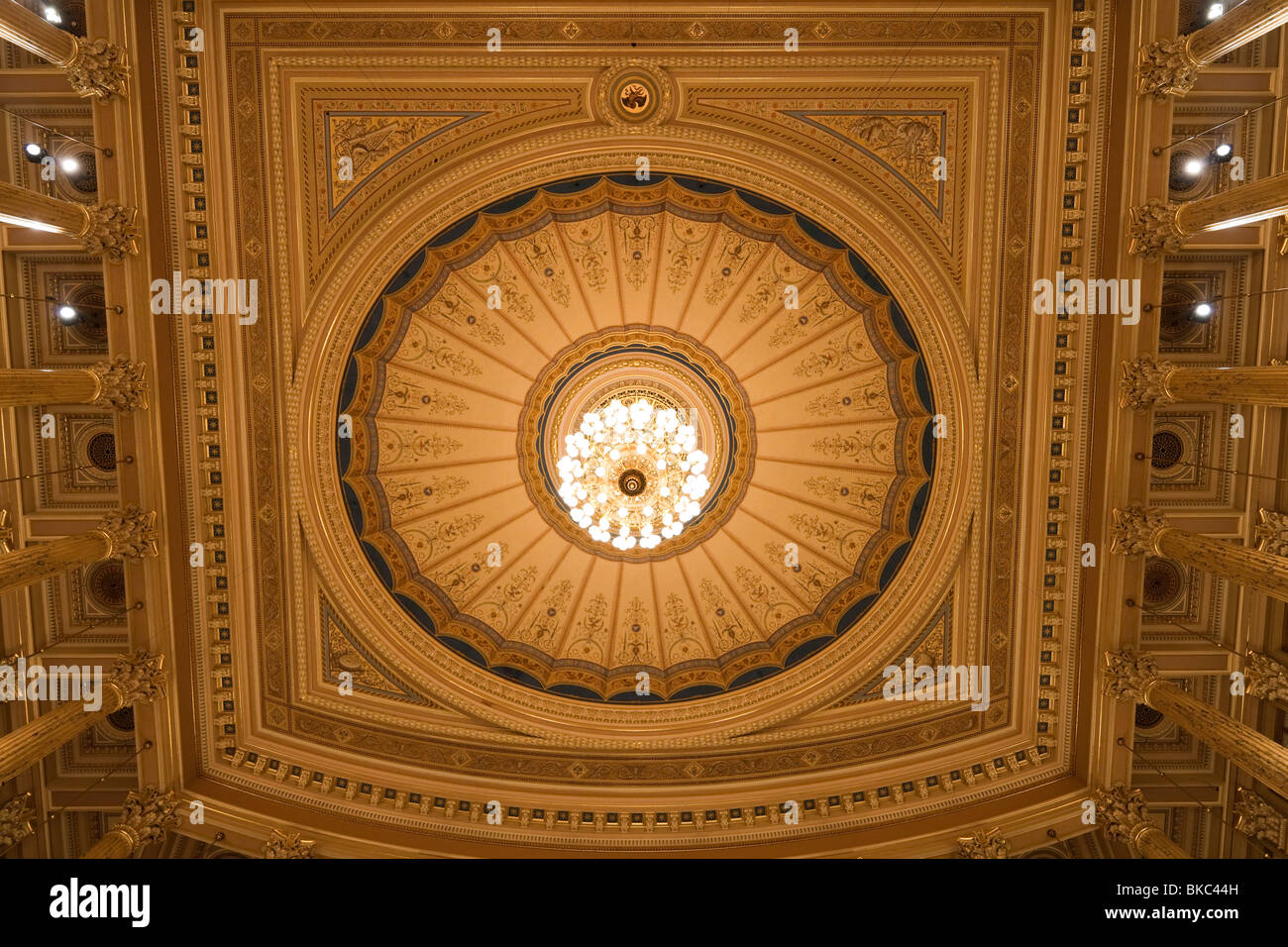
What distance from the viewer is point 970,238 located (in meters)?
11.2

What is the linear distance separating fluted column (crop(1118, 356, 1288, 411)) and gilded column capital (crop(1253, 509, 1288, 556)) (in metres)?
2.03

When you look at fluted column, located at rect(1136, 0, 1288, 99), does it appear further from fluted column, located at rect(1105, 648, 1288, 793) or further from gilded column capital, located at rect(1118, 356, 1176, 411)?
fluted column, located at rect(1105, 648, 1288, 793)

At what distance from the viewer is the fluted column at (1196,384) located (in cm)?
876

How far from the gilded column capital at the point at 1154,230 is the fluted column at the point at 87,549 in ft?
43.1

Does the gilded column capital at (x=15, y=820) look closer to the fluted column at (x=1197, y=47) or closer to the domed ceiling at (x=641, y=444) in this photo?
the domed ceiling at (x=641, y=444)

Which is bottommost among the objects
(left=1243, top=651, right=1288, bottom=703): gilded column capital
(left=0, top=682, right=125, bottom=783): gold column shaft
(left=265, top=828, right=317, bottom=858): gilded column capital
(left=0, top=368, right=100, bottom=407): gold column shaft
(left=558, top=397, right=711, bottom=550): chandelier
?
(left=265, top=828, right=317, bottom=858): gilded column capital

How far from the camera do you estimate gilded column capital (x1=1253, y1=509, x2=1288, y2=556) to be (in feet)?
35.1

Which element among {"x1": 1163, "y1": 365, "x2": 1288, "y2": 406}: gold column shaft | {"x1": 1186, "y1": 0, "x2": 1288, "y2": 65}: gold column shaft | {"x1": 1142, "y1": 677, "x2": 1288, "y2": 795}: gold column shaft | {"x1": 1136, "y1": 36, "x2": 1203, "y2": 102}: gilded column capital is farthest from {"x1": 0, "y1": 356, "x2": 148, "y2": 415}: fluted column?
{"x1": 1142, "y1": 677, "x2": 1288, "y2": 795}: gold column shaft

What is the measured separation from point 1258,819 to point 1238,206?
8.43 m

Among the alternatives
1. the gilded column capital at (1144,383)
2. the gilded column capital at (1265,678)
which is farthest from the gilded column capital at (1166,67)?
the gilded column capital at (1265,678)

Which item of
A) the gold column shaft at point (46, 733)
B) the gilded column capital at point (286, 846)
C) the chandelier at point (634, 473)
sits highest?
the chandelier at point (634, 473)

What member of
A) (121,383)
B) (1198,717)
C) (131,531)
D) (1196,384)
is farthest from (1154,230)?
(131,531)

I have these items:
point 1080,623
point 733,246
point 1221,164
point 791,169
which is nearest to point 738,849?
point 1080,623
